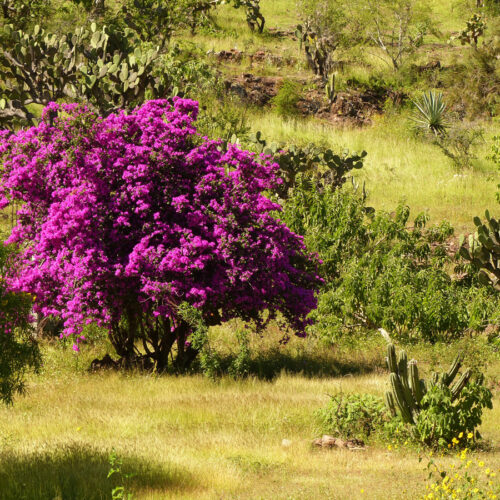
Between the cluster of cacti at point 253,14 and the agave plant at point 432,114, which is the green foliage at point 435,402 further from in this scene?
the cluster of cacti at point 253,14

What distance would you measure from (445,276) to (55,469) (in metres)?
10.3

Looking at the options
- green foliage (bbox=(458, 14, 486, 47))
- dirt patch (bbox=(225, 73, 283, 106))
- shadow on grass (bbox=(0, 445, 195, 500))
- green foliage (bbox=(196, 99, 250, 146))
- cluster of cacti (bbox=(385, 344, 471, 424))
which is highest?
green foliage (bbox=(458, 14, 486, 47))

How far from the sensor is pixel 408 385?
415 inches

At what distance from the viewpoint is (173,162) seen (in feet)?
46.8

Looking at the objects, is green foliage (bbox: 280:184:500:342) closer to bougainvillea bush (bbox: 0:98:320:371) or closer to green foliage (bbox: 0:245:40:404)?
bougainvillea bush (bbox: 0:98:320:371)

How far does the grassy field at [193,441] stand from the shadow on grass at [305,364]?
80 millimetres

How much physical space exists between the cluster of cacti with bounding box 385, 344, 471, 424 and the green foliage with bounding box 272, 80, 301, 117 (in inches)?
953

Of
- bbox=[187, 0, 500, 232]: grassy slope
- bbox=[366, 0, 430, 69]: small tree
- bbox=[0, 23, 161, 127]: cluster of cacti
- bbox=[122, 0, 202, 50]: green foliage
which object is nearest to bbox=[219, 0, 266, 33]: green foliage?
bbox=[187, 0, 500, 232]: grassy slope

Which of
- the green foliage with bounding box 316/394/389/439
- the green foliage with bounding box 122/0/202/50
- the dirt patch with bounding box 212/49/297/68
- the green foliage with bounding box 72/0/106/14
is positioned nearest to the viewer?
the green foliage with bounding box 316/394/389/439

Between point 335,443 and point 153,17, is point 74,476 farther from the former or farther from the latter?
point 153,17

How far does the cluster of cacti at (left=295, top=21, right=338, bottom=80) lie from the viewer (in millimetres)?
38094

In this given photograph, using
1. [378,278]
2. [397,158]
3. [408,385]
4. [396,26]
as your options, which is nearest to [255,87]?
[397,158]

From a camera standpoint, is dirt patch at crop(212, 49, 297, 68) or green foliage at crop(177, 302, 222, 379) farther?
dirt patch at crop(212, 49, 297, 68)

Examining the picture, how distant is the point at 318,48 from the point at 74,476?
106ft
